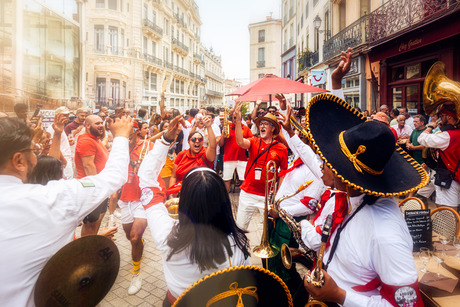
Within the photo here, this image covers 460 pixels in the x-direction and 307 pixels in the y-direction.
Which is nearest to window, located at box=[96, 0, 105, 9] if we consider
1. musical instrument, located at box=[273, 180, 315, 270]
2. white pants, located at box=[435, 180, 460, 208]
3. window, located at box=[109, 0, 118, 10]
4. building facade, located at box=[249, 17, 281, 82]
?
window, located at box=[109, 0, 118, 10]

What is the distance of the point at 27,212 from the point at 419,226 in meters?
3.07

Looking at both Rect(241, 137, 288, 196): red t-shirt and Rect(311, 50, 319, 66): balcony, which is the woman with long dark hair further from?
Rect(311, 50, 319, 66): balcony

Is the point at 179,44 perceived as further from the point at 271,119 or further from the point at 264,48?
the point at 271,119

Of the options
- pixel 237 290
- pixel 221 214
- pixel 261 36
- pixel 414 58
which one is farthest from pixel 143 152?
pixel 261 36

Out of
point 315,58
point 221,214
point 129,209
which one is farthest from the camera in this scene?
point 315,58

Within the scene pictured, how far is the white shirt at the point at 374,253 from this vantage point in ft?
4.35

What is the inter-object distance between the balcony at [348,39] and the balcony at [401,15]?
68 cm

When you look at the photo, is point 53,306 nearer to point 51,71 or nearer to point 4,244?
point 4,244

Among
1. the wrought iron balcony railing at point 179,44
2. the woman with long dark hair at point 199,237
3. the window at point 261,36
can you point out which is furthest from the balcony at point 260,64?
the woman with long dark hair at point 199,237

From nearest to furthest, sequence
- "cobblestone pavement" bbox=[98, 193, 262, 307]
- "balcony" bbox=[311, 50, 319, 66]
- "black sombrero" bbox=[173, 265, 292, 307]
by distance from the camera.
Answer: "black sombrero" bbox=[173, 265, 292, 307], "cobblestone pavement" bbox=[98, 193, 262, 307], "balcony" bbox=[311, 50, 319, 66]

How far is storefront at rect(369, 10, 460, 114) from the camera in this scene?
25.8ft

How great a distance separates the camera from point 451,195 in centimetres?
444

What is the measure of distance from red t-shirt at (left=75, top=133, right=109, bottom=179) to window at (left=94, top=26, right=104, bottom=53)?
2637cm

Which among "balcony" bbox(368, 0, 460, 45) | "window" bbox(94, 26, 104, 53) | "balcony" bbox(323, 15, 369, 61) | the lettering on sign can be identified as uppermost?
"window" bbox(94, 26, 104, 53)
